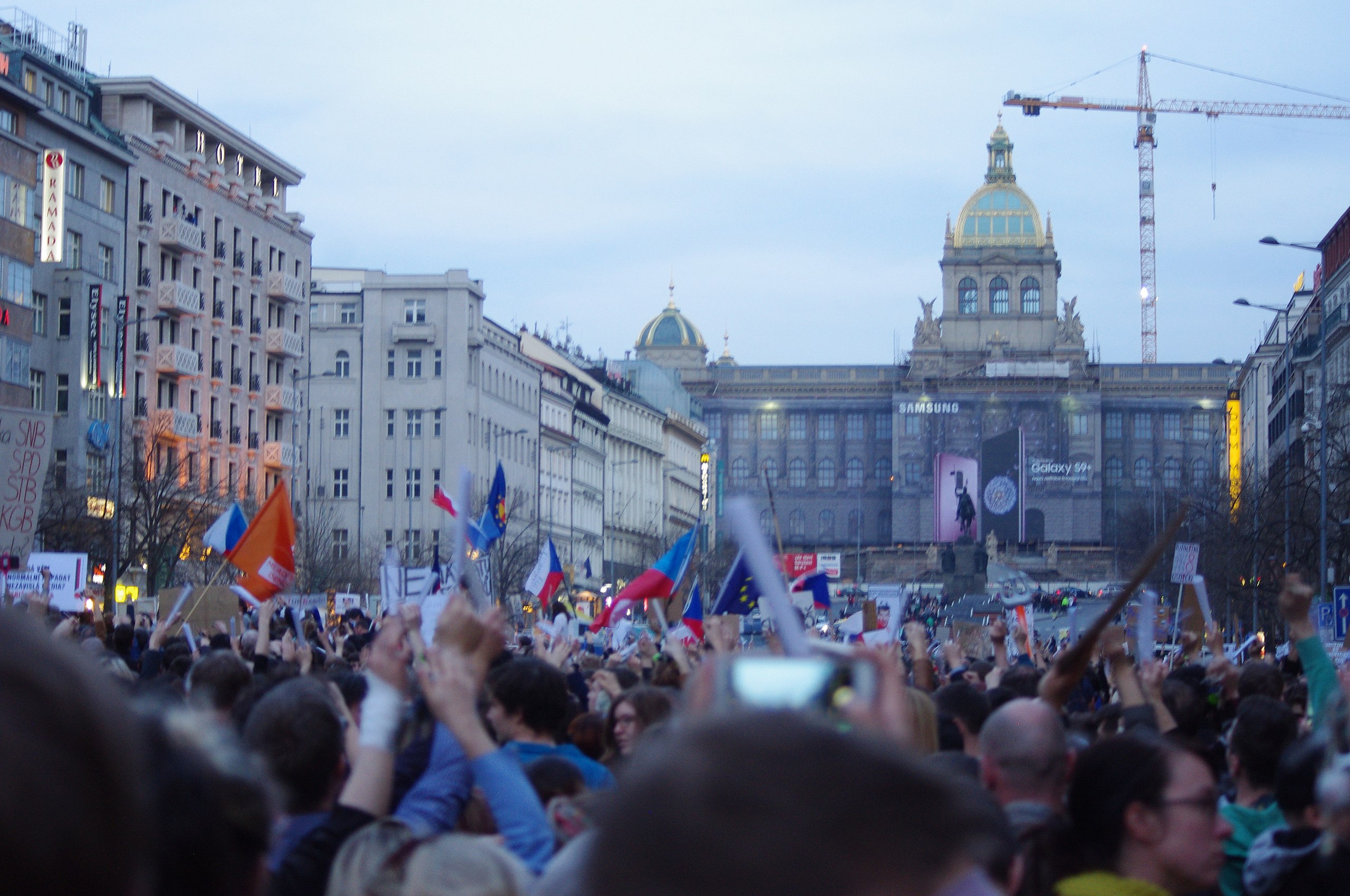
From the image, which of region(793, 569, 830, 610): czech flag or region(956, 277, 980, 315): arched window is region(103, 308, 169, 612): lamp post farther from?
region(956, 277, 980, 315): arched window

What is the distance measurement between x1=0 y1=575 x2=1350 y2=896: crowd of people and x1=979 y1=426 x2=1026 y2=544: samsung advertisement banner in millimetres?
104104

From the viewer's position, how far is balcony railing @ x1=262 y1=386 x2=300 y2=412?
7544cm

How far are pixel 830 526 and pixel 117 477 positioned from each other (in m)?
99.6

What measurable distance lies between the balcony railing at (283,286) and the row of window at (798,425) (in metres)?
71.6

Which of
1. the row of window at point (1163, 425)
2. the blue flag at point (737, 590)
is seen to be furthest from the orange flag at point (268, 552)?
the row of window at point (1163, 425)

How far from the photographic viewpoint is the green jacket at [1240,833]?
5473 millimetres

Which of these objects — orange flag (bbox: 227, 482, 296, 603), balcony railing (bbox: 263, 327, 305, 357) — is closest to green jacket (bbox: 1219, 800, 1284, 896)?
orange flag (bbox: 227, 482, 296, 603)

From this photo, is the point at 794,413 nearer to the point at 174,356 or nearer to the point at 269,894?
the point at 174,356

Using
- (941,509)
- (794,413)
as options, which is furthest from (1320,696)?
(794,413)

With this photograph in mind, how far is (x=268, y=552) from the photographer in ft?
49.8

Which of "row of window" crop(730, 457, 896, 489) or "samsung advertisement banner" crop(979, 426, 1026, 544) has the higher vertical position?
"row of window" crop(730, 457, 896, 489)

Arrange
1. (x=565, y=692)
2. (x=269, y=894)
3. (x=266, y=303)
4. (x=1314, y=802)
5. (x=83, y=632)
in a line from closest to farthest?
(x=269, y=894) < (x=1314, y=802) < (x=565, y=692) < (x=83, y=632) < (x=266, y=303)

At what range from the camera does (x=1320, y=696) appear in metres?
6.62

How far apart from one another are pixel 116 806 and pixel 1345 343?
7238 centimetres
